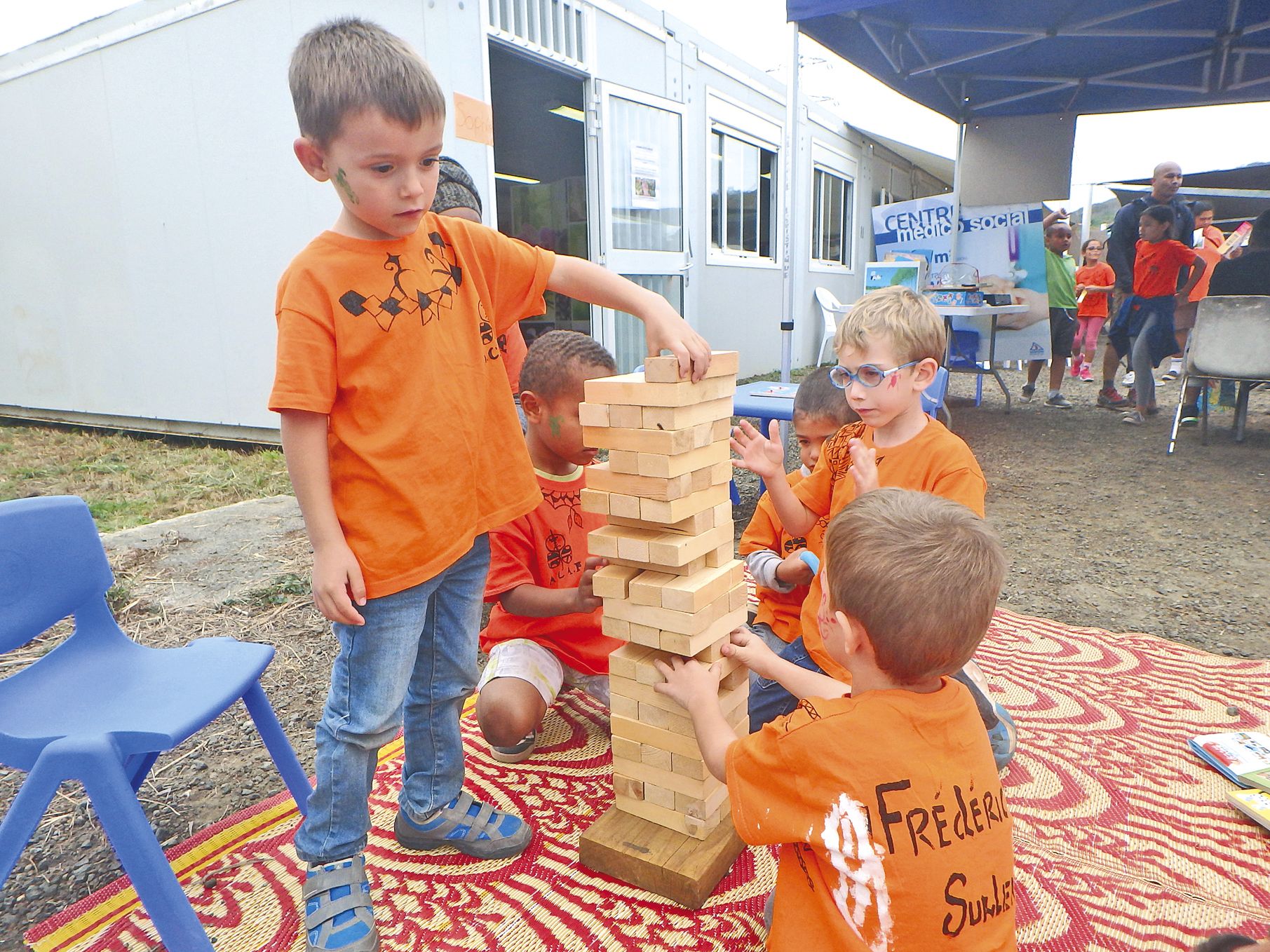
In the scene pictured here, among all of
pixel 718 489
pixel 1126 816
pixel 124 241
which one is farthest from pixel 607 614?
pixel 124 241

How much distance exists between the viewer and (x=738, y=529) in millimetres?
4309

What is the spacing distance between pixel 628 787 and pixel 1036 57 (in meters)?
8.09

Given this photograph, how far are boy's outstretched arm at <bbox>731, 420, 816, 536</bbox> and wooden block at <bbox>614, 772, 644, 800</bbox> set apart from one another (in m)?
0.79

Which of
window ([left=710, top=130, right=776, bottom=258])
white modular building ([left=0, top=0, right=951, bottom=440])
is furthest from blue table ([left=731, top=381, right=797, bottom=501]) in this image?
window ([left=710, top=130, right=776, bottom=258])

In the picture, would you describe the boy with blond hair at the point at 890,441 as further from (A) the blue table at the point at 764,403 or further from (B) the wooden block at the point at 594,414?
(A) the blue table at the point at 764,403

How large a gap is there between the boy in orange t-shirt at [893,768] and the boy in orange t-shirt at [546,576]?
829 mm

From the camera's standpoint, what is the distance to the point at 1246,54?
7.08 metres

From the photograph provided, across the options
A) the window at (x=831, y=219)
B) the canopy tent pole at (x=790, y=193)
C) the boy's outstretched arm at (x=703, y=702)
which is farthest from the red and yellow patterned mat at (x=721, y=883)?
the window at (x=831, y=219)

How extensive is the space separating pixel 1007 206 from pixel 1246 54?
7.33 ft

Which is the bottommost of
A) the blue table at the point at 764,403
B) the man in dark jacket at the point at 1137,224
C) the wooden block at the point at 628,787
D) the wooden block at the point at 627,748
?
the wooden block at the point at 628,787

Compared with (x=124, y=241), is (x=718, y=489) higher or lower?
lower

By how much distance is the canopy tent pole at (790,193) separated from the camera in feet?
17.0

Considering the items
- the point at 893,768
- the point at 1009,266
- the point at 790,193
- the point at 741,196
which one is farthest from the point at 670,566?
the point at 741,196

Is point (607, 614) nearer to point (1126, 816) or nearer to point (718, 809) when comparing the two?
point (718, 809)
